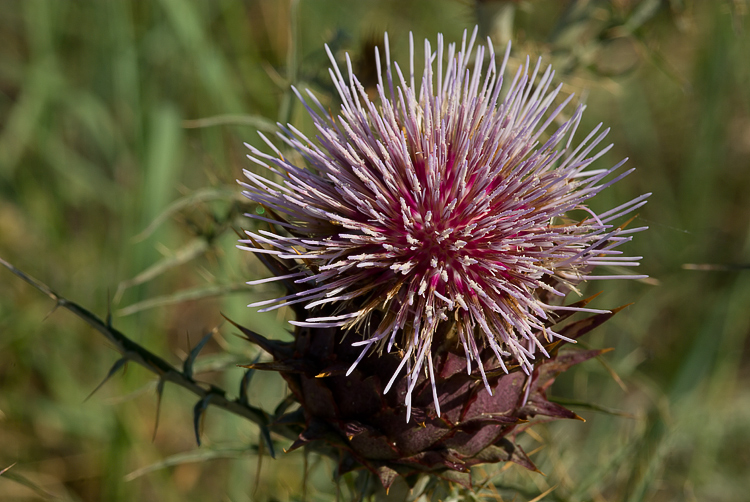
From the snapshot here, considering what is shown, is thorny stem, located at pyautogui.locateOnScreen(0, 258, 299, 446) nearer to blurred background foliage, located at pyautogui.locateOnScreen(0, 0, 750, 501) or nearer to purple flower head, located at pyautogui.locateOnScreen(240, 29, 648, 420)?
purple flower head, located at pyautogui.locateOnScreen(240, 29, 648, 420)

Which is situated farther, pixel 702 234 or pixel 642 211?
pixel 642 211

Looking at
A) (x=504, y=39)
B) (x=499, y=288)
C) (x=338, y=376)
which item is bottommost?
(x=338, y=376)

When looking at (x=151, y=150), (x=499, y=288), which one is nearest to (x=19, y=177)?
(x=151, y=150)

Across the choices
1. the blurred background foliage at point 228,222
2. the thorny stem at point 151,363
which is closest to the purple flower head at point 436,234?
the thorny stem at point 151,363

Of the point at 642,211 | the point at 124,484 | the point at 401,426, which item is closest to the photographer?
the point at 401,426

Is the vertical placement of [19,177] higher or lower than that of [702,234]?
lower

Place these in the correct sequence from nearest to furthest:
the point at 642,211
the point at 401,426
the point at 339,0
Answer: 1. the point at 401,426
2. the point at 642,211
3. the point at 339,0

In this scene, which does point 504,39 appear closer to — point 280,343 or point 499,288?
point 499,288

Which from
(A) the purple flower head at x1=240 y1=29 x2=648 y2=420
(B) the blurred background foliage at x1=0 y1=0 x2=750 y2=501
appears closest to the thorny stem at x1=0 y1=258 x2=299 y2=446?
(A) the purple flower head at x1=240 y1=29 x2=648 y2=420
